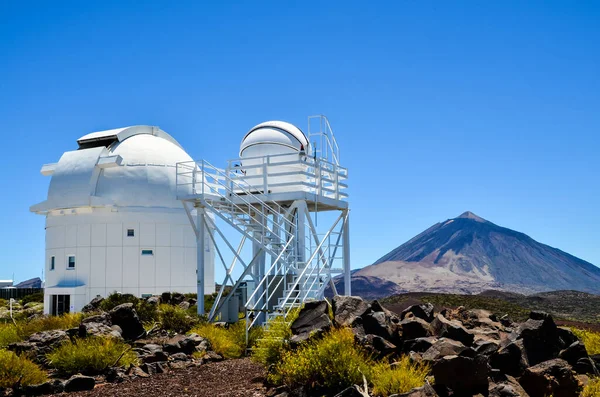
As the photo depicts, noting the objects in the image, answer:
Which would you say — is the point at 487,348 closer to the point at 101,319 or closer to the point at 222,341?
Answer: the point at 222,341

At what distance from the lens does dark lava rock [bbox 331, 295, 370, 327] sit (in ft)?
42.0

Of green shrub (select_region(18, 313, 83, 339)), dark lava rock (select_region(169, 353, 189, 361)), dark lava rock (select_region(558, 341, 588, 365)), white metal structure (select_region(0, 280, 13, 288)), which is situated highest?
white metal structure (select_region(0, 280, 13, 288))

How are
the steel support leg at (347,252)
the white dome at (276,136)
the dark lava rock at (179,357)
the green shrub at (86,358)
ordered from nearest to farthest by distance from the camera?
1. the green shrub at (86,358)
2. the dark lava rock at (179,357)
3. the white dome at (276,136)
4. the steel support leg at (347,252)

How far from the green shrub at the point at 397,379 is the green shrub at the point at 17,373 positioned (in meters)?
7.06

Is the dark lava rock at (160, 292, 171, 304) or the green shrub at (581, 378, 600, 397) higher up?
the dark lava rock at (160, 292, 171, 304)

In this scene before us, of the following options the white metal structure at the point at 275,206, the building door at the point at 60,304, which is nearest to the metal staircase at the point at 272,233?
the white metal structure at the point at 275,206

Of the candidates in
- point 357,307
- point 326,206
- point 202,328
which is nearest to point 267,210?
point 326,206

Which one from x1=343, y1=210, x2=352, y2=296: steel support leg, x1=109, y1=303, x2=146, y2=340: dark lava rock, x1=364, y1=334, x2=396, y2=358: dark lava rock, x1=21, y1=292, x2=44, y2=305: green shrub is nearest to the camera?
x1=364, y1=334, x2=396, y2=358: dark lava rock

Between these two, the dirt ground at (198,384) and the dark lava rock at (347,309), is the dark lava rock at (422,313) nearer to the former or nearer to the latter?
the dark lava rock at (347,309)

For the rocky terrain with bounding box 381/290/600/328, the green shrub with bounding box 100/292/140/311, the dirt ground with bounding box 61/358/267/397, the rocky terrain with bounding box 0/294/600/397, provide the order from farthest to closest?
the rocky terrain with bounding box 381/290/600/328, the green shrub with bounding box 100/292/140/311, the dirt ground with bounding box 61/358/267/397, the rocky terrain with bounding box 0/294/600/397

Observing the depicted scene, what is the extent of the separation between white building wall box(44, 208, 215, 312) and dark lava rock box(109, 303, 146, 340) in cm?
1081

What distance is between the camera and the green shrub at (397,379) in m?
9.90

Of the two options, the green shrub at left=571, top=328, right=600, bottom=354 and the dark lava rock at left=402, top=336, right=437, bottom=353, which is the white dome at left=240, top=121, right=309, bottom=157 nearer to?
the dark lava rock at left=402, top=336, right=437, bottom=353

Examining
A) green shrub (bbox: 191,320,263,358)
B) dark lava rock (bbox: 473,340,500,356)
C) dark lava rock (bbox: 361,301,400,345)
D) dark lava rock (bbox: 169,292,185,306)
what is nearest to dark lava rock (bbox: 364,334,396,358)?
dark lava rock (bbox: 361,301,400,345)
